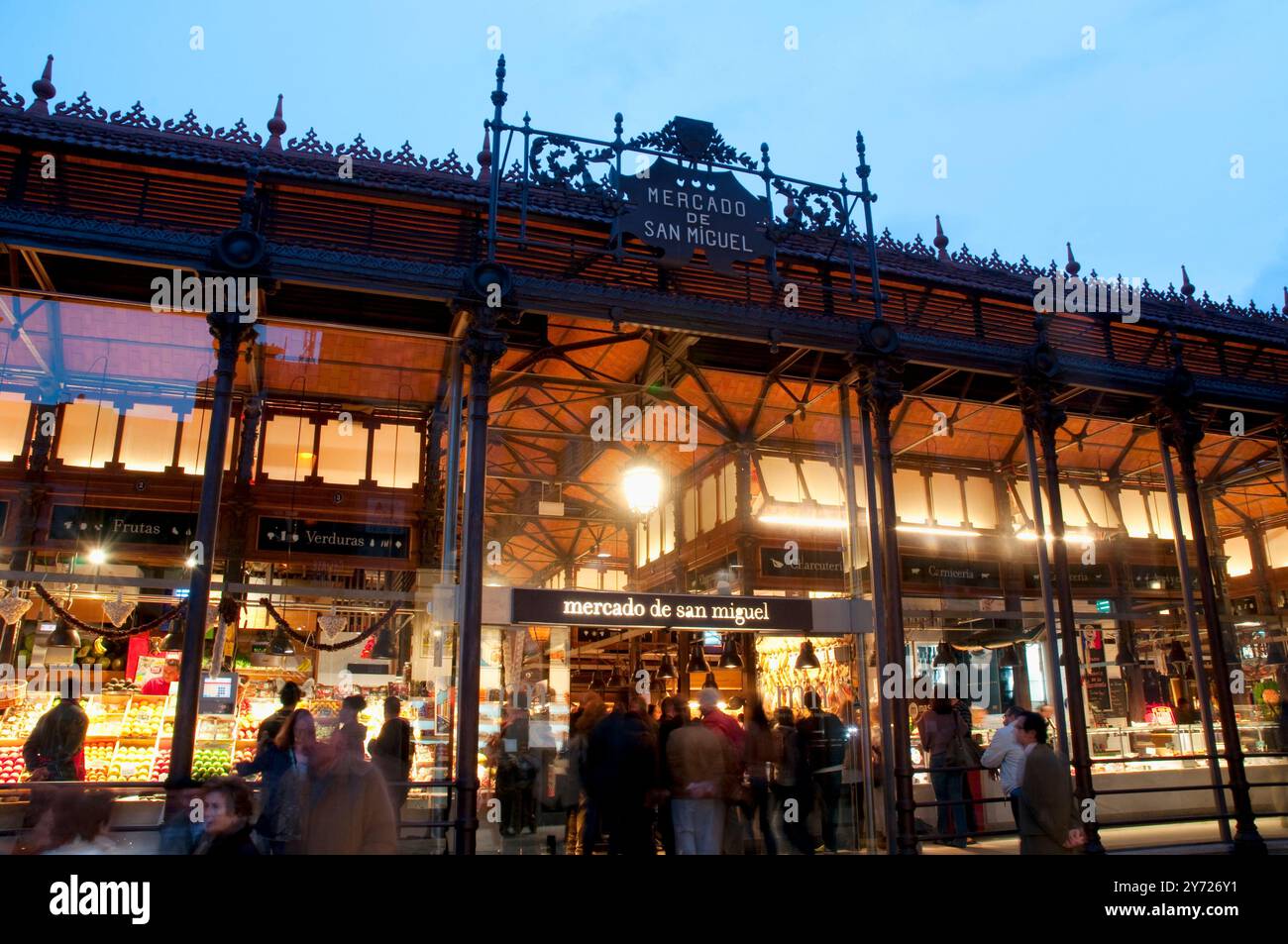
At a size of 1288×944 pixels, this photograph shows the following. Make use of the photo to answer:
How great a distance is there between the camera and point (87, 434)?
43.2ft

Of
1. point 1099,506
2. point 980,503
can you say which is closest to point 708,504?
point 980,503

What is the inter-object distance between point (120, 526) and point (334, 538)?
2.87m

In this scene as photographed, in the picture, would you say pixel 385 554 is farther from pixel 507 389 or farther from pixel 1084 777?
pixel 1084 777

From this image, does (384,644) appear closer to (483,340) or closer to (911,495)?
(483,340)

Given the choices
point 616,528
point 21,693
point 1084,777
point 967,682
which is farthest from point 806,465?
point 21,693

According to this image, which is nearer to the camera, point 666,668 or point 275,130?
point 275,130

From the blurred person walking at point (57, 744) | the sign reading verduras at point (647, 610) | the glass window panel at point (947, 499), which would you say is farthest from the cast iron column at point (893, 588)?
the blurred person walking at point (57, 744)

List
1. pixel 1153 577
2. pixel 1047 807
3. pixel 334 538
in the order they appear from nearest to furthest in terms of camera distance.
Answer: pixel 1047 807 → pixel 334 538 → pixel 1153 577

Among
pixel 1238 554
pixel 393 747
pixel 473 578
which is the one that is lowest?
pixel 393 747

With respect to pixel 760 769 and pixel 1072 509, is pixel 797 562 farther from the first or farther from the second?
pixel 1072 509

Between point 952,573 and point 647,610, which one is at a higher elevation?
point 952,573

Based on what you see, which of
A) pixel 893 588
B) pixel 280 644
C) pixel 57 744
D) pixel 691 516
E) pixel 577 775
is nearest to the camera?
pixel 57 744

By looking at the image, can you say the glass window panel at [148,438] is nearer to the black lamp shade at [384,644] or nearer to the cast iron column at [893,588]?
the black lamp shade at [384,644]

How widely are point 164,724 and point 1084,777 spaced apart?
12288mm
